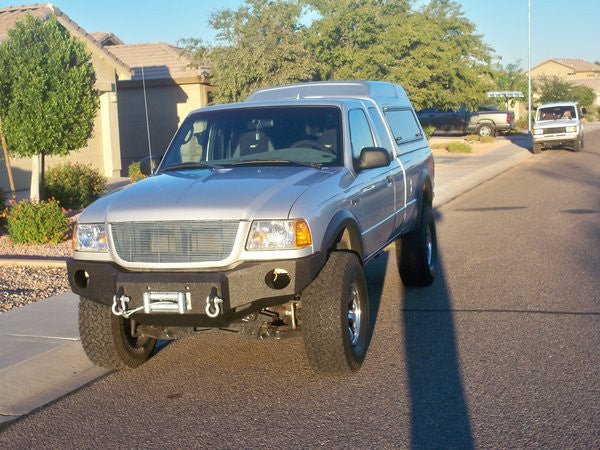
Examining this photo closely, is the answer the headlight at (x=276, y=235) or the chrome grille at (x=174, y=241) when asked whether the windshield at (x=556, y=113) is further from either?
the chrome grille at (x=174, y=241)

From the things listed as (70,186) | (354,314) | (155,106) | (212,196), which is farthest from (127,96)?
(212,196)

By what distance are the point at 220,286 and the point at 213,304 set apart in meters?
0.12

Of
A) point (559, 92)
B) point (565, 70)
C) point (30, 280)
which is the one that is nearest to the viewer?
point (30, 280)

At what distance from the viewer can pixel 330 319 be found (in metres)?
5.87

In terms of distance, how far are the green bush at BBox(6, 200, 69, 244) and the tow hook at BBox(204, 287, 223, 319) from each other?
7.74 m

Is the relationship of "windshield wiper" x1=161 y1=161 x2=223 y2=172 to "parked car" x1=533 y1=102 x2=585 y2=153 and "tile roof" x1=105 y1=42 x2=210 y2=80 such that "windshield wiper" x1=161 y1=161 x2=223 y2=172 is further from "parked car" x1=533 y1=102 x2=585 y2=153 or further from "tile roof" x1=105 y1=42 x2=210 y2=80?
"parked car" x1=533 y1=102 x2=585 y2=153

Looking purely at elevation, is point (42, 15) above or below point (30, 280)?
A: above

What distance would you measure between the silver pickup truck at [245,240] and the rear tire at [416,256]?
5.26ft

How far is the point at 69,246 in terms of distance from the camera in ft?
41.4

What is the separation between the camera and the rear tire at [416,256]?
357 inches

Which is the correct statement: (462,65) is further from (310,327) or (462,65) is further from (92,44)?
(310,327)

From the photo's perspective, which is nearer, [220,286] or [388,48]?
[220,286]

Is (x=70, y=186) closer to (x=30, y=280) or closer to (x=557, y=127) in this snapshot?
(x=30, y=280)

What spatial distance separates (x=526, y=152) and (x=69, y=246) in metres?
26.5
